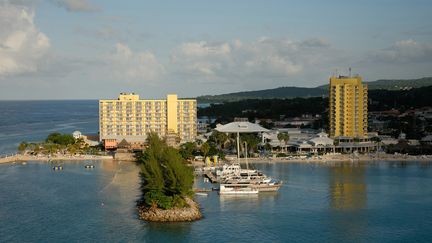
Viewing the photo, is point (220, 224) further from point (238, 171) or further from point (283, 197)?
point (238, 171)

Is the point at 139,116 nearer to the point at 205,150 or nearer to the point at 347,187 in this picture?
the point at 205,150

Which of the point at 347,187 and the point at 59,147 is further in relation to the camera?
the point at 59,147

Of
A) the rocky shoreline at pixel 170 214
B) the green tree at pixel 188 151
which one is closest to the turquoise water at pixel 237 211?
the rocky shoreline at pixel 170 214

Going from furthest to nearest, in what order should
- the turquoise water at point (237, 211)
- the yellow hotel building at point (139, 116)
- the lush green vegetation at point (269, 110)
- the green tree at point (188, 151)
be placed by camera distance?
1. the lush green vegetation at point (269, 110)
2. the yellow hotel building at point (139, 116)
3. the green tree at point (188, 151)
4. the turquoise water at point (237, 211)

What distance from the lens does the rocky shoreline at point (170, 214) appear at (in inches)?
707

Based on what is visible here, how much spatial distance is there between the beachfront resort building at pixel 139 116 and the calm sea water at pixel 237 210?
385 inches

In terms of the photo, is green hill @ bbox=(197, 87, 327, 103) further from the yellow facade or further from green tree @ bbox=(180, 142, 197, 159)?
green tree @ bbox=(180, 142, 197, 159)

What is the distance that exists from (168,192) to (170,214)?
2.84ft

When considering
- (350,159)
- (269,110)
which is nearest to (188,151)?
(350,159)

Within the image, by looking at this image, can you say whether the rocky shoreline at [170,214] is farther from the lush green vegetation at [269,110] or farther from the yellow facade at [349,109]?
the lush green vegetation at [269,110]

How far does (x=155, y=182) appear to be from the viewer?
18.8 meters

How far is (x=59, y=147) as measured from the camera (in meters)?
35.5

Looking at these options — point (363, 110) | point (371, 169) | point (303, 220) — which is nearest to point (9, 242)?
point (303, 220)

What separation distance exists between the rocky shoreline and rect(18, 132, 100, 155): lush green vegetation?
→ 59.0ft
